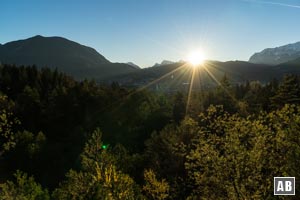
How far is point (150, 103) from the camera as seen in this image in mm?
114688

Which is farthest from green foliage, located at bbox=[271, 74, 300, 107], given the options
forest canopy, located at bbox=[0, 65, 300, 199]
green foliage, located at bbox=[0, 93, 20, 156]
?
green foliage, located at bbox=[0, 93, 20, 156]

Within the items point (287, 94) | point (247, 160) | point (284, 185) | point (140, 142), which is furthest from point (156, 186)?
point (140, 142)

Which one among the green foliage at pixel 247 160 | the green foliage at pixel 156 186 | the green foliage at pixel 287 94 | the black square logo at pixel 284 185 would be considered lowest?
the green foliage at pixel 156 186

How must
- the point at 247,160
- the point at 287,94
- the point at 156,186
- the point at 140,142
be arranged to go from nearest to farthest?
the point at 247,160 < the point at 156,186 < the point at 287,94 < the point at 140,142

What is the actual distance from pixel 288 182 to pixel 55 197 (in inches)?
1309

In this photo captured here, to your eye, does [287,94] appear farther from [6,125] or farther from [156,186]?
[6,125]

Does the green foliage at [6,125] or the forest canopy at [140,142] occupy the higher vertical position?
the green foliage at [6,125]

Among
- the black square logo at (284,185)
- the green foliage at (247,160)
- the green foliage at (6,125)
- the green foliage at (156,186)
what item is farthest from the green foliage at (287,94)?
the green foliage at (6,125)

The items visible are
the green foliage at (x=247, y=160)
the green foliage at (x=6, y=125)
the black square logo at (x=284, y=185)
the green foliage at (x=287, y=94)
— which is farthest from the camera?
the green foliage at (x=287, y=94)

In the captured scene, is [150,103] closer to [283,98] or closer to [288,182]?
[283,98]

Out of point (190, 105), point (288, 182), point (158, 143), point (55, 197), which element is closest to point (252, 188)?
point (288, 182)

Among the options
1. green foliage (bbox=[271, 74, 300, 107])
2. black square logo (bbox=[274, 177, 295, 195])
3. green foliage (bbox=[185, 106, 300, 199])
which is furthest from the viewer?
green foliage (bbox=[271, 74, 300, 107])

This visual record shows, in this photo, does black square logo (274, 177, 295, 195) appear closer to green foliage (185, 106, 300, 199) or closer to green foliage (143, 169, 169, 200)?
green foliage (185, 106, 300, 199)

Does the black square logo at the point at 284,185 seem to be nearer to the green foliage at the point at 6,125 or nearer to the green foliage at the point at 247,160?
the green foliage at the point at 247,160
